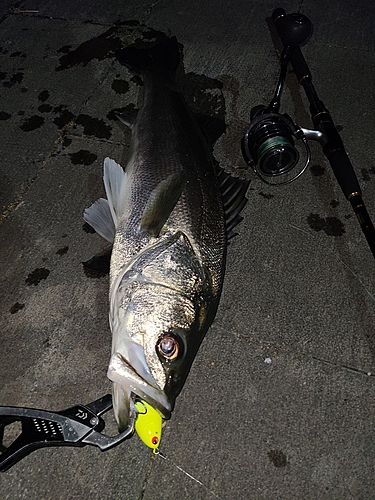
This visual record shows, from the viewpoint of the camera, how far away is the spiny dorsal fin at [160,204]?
2377mm

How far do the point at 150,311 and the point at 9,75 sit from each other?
9.91 feet

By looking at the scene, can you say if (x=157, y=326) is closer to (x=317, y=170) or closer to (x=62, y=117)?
(x=317, y=170)

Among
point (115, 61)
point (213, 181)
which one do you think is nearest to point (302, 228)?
point (213, 181)

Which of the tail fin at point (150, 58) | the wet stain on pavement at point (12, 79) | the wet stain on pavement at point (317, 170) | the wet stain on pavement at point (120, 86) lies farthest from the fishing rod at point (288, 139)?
the wet stain on pavement at point (12, 79)

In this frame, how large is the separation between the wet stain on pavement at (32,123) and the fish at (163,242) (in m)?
0.81

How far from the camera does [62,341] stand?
2.58 meters

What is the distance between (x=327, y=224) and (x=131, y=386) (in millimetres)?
1912

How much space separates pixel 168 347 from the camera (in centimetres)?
197

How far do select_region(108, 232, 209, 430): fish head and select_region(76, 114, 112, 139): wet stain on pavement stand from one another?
5.25ft

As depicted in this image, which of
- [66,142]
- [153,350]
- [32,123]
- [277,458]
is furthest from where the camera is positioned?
[32,123]

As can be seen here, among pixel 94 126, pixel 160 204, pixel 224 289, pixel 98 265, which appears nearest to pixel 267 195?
pixel 224 289

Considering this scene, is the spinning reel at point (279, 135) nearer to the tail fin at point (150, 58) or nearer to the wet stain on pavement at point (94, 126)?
the tail fin at point (150, 58)

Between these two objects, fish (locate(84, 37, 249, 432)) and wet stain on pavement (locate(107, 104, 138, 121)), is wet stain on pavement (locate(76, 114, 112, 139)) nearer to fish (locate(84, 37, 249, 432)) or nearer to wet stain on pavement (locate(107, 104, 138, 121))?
wet stain on pavement (locate(107, 104, 138, 121))

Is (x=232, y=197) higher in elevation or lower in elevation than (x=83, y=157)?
lower
